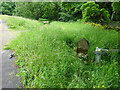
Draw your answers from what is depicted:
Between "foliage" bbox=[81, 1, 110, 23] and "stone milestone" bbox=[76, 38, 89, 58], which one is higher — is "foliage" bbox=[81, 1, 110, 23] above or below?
above

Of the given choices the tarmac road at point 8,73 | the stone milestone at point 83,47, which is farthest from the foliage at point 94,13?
the tarmac road at point 8,73

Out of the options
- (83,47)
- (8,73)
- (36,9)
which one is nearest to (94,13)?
(83,47)

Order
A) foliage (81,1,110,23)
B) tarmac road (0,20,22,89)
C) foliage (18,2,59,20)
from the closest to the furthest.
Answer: tarmac road (0,20,22,89) < foliage (81,1,110,23) < foliage (18,2,59,20)

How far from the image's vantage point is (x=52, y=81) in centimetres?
206

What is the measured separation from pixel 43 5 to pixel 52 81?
16.5 metres

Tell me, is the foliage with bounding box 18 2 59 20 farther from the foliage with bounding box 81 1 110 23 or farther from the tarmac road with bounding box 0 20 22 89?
the tarmac road with bounding box 0 20 22 89

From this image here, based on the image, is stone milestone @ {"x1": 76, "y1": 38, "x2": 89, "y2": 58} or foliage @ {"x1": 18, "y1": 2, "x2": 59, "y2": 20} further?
foliage @ {"x1": 18, "y1": 2, "x2": 59, "y2": 20}

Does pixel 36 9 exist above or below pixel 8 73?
above

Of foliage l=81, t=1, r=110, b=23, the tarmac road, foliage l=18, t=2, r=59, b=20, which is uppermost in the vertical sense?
foliage l=18, t=2, r=59, b=20

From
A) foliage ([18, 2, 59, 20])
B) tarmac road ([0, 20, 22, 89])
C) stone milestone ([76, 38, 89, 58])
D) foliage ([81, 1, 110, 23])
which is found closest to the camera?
tarmac road ([0, 20, 22, 89])

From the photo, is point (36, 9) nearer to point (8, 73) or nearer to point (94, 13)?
point (94, 13)

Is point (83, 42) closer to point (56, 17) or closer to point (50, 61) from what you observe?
point (50, 61)

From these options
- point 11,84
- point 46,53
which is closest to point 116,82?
point 46,53

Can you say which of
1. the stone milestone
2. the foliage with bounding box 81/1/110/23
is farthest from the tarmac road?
the foliage with bounding box 81/1/110/23
